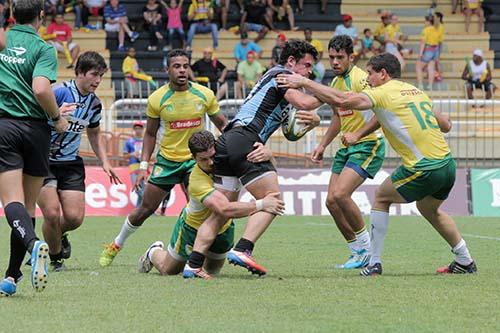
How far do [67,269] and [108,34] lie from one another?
1961cm

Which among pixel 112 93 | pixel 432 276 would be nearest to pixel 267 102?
pixel 432 276

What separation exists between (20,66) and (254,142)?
2.58 metres

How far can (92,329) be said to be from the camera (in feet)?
24.1

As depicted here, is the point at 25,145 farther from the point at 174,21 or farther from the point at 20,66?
the point at 174,21

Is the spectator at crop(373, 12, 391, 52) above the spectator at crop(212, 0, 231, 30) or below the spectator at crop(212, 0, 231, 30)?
below

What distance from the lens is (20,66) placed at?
8.65 metres

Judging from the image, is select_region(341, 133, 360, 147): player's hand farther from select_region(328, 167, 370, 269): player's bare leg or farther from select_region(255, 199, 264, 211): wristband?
select_region(255, 199, 264, 211): wristband

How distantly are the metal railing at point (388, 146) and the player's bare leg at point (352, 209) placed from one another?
435 inches

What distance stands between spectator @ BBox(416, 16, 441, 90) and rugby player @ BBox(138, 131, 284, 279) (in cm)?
2011

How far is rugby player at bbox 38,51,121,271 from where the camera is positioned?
38.2 ft

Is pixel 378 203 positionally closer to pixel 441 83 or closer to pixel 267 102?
pixel 267 102

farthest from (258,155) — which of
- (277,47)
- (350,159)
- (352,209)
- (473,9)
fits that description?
(473,9)

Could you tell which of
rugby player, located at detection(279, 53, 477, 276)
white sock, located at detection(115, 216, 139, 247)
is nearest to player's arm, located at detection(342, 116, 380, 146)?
rugby player, located at detection(279, 53, 477, 276)

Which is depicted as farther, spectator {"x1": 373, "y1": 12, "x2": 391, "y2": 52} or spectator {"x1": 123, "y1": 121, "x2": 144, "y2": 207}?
spectator {"x1": 373, "y1": 12, "x2": 391, "y2": 52}
